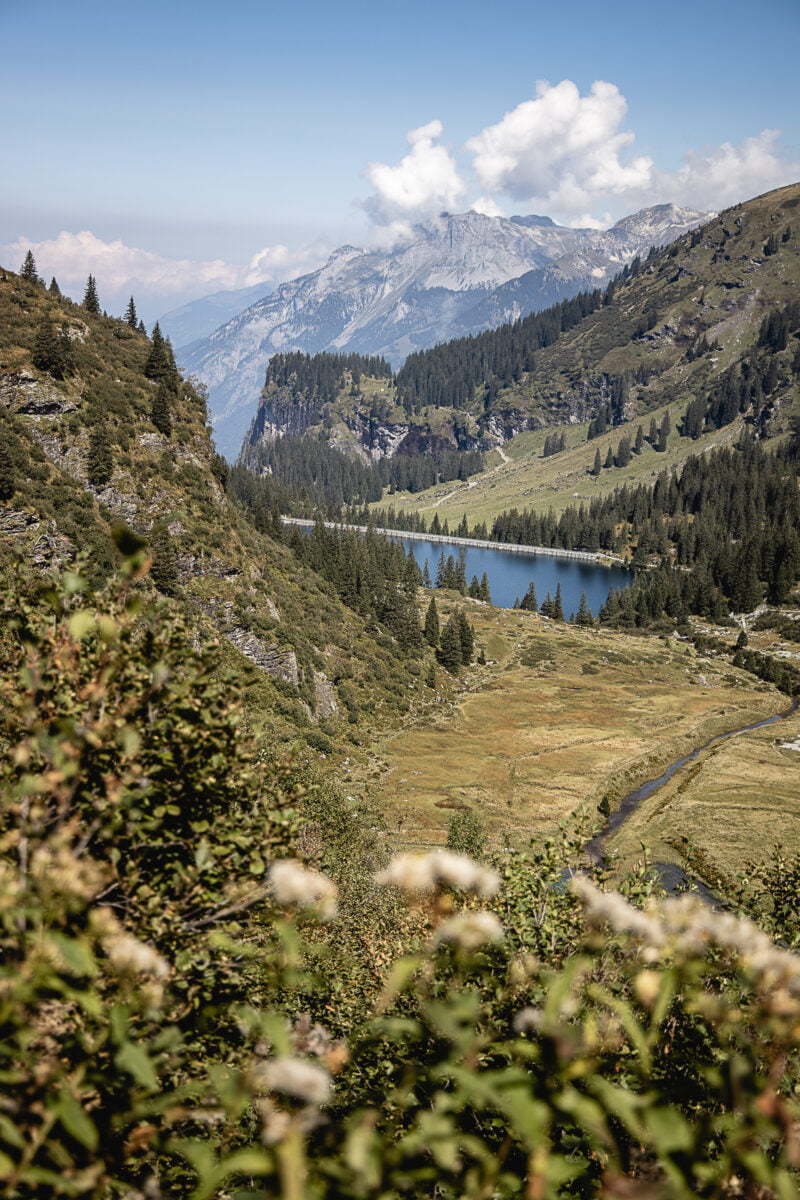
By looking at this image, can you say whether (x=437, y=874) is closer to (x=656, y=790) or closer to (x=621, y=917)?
(x=621, y=917)

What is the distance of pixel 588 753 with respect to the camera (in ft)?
374

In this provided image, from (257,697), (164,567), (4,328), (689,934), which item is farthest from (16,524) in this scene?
(689,934)

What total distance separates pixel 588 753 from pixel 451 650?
4376cm

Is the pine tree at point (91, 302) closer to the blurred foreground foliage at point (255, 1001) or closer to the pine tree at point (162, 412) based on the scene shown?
the pine tree at point (162, 412)

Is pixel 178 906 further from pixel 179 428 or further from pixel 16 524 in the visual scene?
pixel 179 428

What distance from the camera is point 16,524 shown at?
211 feet

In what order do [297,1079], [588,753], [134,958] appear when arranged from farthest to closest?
[588,753], [134,958], [297,1079]

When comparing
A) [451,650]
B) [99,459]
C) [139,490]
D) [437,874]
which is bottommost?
[451,650]

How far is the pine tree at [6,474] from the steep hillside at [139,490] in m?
0.19

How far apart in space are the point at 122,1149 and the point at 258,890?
2.04 m

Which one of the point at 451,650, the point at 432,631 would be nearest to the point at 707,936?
the point at 451,650

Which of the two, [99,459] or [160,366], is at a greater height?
[160,366]

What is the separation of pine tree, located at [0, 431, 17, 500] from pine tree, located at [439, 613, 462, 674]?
97.8 metres

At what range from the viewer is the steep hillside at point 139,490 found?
70625 mm
